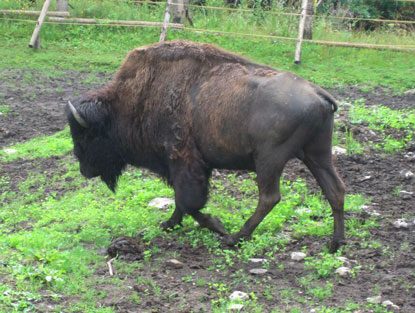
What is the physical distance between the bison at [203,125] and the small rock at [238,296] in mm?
1036

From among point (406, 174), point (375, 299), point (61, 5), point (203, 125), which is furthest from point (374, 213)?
point (61, 5)

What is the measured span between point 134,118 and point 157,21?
10343mm

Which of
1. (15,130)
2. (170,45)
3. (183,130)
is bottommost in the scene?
(15,130)

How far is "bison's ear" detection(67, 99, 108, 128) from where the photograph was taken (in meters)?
6.00

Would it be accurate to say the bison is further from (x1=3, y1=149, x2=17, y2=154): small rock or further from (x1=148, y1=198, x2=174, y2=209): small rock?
(x1=3, y1=149, x2=17, y2=154): small rock

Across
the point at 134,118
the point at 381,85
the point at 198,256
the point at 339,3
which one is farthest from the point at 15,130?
the point at 339,3

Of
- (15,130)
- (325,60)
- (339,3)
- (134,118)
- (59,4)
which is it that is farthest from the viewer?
(339,3)

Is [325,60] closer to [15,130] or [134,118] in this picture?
[15,130]

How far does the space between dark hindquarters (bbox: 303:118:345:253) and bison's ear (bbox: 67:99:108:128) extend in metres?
2.01

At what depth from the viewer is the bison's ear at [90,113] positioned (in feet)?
19.7

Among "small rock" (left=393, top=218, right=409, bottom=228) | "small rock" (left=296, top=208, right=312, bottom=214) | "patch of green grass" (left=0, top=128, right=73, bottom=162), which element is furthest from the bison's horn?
"small rock" (left=393, top=218, right=409, bottom=228)

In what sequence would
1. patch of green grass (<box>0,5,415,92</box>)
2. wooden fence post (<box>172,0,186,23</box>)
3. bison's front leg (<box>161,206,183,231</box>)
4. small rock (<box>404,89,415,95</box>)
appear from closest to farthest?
1. bison's front leg (<box>161,206,183,231</box>)
2. small rock (<box>404,89,415,95</box>)
3. patch of green grass (<box>0,5,415,92</box>)
4. wooden fence post (<box>172,0,186,23</box>)

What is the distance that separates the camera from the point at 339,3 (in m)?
19.9

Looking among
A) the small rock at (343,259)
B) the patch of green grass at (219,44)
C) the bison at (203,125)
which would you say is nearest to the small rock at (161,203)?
the bison at (203,125)
